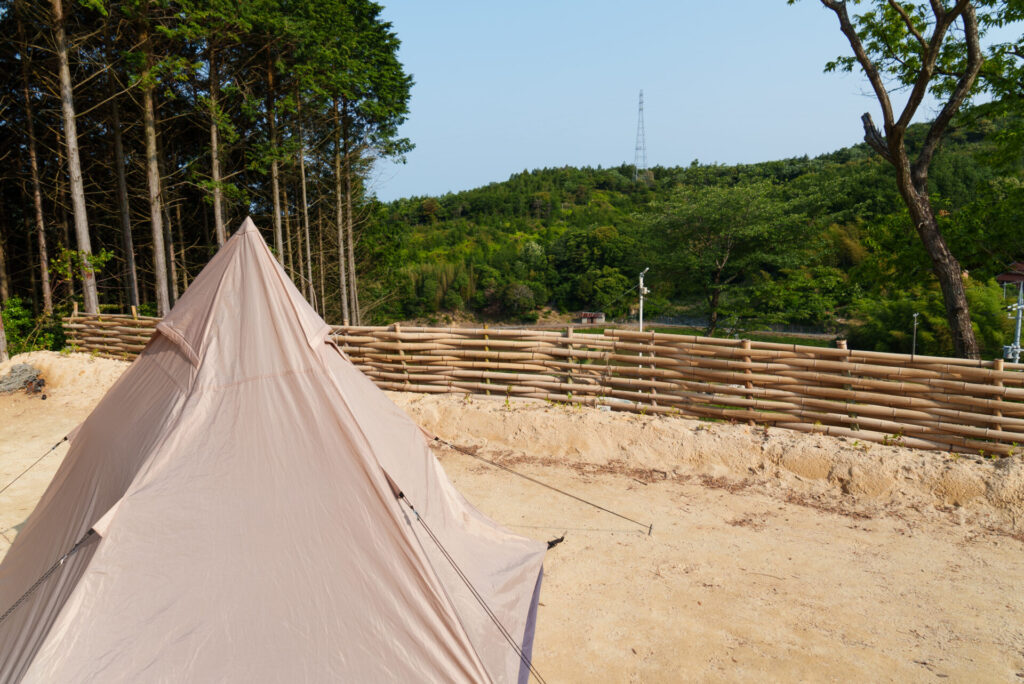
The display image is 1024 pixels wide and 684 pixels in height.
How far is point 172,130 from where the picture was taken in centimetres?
1673

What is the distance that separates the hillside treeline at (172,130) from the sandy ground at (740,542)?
775cm

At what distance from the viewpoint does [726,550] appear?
4785mm

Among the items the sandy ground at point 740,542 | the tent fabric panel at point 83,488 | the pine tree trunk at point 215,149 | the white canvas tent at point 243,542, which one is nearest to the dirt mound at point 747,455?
the sandy ground at point 740,542

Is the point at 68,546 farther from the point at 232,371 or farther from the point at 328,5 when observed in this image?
the point at 328,5

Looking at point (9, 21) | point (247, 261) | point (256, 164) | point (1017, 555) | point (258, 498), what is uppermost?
point (9, 21)

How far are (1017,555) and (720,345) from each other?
323 centimetres

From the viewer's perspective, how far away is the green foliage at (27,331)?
12109 mm

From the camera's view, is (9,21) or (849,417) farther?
(9,21)

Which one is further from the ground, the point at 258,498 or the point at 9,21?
the point at 9,21

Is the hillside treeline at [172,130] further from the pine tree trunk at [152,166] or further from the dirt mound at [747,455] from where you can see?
the dirt mound at [747,455]

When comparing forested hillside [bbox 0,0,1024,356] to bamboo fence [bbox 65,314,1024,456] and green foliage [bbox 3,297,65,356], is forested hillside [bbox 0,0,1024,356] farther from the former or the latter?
bamboo fence [bbox 65,314,1024,456]

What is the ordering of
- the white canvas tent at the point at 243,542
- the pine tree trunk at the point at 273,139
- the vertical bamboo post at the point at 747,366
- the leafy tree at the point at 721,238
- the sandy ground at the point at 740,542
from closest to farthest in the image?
1. the white canvas tent at the point at 243,542
2. the sandy ground at the point at 740,542
3. the vertical bamboo post at the point at 747,366
4. the leafy tree at the point at 721,238
5. the pine tree trunk at the point at 273,139

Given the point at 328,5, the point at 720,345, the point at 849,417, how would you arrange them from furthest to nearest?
the point at 328,5, the point at 720,345, the point at 849,417

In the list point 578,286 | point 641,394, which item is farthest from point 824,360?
point 578,286
